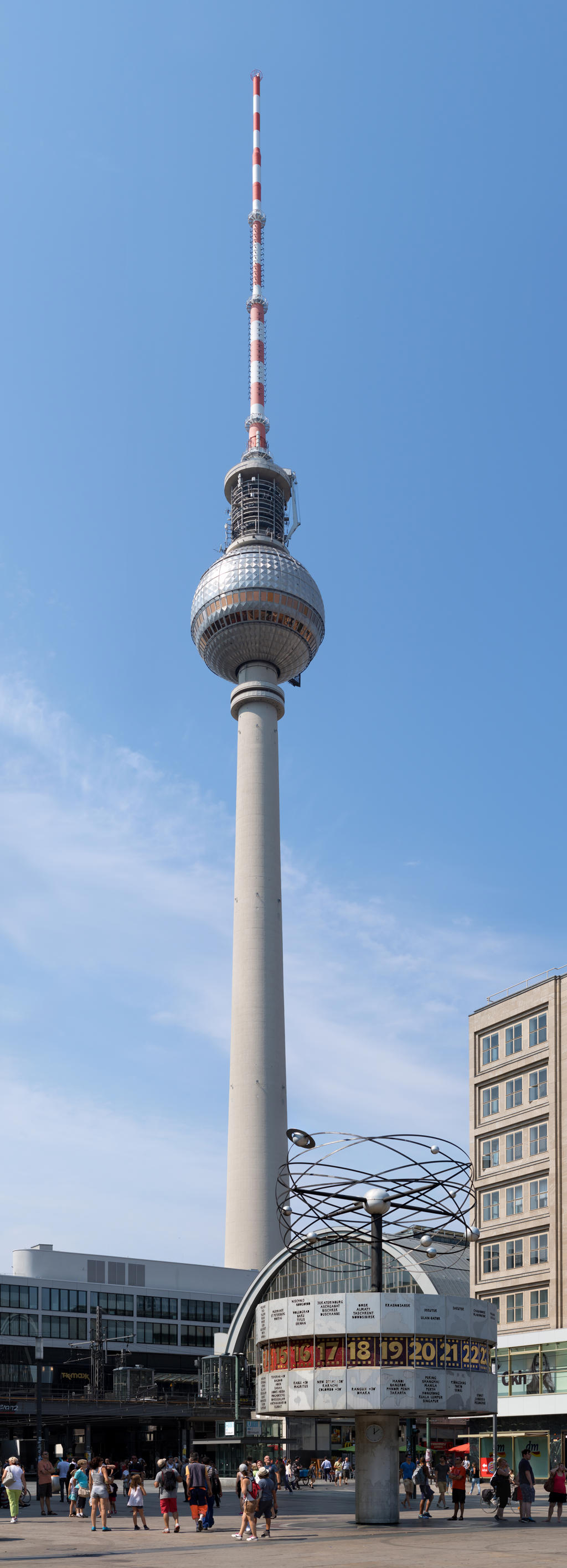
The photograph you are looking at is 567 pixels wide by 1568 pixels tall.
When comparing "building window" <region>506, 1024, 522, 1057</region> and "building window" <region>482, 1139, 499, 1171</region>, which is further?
"building window" <region>482, 1139, 499, 1171</region>

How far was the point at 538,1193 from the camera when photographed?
62.9 metres

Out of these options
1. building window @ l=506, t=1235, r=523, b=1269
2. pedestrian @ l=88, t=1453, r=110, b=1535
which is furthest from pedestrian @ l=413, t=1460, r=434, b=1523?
building window @ l=506, t=1235, r=523, b=1269

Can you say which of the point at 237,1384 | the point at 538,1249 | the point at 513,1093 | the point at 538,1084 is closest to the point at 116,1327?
the point at 237,1384

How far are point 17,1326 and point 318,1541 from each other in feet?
243

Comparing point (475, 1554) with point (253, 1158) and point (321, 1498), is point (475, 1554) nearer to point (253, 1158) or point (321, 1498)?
point (321, 1498)

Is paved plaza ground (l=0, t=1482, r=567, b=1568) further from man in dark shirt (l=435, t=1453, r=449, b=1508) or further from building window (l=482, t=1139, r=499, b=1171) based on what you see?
building window (l=482, t=1139, r=499, b=1171)

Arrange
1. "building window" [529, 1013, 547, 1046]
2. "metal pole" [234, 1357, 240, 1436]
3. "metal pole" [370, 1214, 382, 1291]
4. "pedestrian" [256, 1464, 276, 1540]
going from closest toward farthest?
1. "pedestrian" [256, 1464, 276, 1540]
2. "metal pole" [370, 1214, 382, 1291]
3. "building window" [529, 1013, 547, 1046]
4. "metal pole" [234, 1357, 240, 1436]

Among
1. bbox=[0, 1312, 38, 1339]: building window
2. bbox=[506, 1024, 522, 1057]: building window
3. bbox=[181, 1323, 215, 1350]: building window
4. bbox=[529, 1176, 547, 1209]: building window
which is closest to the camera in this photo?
bbox=[529, 1176, 547, 1209]: building window

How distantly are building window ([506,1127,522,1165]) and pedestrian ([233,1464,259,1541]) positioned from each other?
34112 millimetres

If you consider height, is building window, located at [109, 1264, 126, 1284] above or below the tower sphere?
below

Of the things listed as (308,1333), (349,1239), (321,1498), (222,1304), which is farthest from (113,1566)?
(222,1304)

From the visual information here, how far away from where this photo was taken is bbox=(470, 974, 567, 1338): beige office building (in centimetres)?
6159

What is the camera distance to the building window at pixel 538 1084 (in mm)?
63875

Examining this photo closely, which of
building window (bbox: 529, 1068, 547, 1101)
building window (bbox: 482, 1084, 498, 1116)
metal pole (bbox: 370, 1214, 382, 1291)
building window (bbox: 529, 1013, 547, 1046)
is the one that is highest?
building window (bbox: 529, 1013, 547, 1046)
